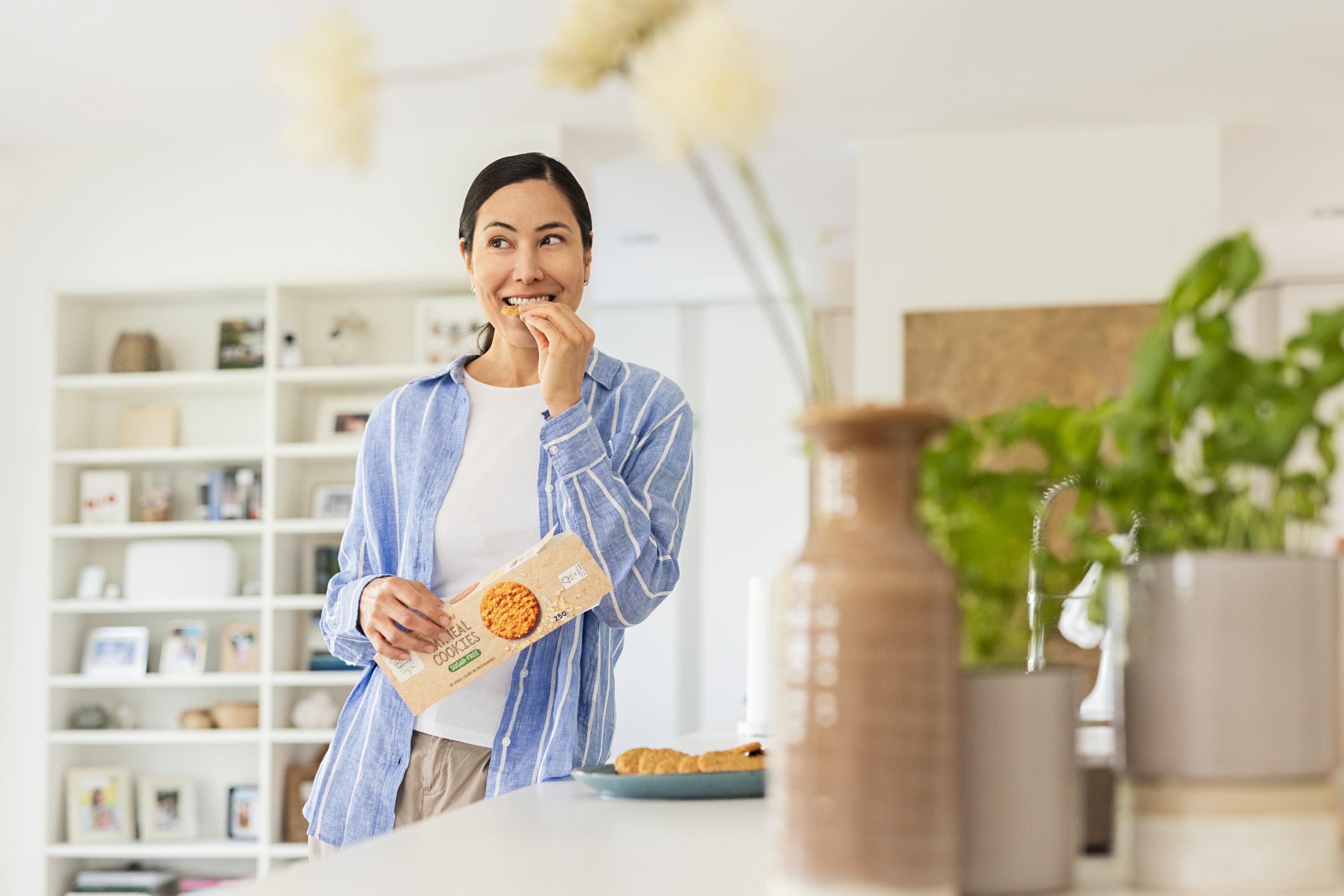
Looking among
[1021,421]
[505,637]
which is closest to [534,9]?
[505,637]

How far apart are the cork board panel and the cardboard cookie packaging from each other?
3236 mm

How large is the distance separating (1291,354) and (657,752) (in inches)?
30.3

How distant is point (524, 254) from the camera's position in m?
1.53

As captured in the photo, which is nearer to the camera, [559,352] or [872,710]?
[872,710]

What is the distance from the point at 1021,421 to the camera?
0.69m

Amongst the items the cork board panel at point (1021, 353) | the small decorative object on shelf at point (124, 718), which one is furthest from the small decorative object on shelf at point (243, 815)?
the cork board panel at point (1021, 353)

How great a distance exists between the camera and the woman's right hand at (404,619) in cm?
131

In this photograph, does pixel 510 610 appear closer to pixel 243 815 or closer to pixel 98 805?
pixel 243 815

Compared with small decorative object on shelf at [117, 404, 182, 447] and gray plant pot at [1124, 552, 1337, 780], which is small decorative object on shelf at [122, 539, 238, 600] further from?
gray plant pot at [1124, 552, 1337, 780]

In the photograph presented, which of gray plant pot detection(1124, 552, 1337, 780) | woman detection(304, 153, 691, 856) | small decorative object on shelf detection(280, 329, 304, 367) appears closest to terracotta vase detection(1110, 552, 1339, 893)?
gray plant pot detection(1124, 552, 1337, 780)

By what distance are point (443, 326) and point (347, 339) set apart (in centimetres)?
38

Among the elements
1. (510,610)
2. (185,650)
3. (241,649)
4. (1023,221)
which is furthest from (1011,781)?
(185,650)

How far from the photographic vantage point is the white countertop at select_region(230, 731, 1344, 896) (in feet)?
2.59

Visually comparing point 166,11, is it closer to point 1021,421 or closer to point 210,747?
point 210,747
